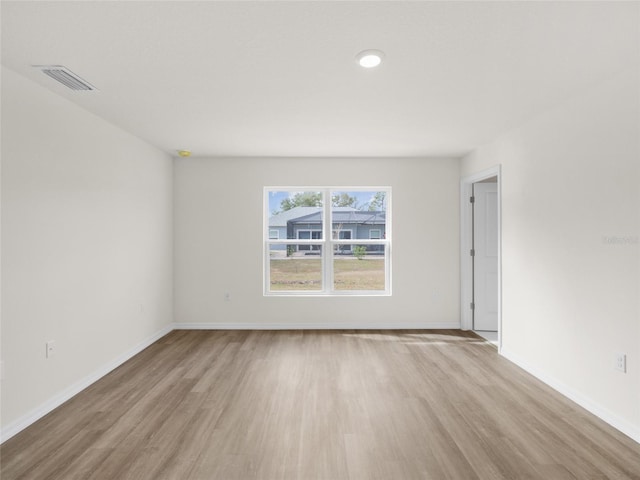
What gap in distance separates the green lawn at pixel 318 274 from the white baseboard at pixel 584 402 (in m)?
2.06

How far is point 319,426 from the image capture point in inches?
96.7

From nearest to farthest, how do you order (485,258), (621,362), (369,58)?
(369,58), (621,362), (485,258)

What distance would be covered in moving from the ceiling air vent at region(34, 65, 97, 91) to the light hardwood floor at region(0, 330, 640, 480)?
94.8 inches

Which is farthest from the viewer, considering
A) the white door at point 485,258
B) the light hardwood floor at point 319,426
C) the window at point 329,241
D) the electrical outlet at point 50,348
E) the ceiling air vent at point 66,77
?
the window at point 329,241

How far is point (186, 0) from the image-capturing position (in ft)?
5.42

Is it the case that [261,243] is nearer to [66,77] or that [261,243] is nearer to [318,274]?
[318,274]

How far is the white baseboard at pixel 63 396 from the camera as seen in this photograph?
92.5 inches

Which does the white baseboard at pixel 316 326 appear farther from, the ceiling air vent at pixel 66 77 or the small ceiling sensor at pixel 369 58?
the small ceiling sensor at pixel 369 58

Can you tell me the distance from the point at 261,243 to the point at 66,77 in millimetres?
2968

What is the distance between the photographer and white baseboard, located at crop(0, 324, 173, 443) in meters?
2.35

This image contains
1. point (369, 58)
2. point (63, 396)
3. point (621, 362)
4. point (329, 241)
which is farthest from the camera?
point (329, 241)

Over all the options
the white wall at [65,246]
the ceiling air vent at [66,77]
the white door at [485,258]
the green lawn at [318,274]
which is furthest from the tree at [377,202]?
the ceiling air vent at [66,77]

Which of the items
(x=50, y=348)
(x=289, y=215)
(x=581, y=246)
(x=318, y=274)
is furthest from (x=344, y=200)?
(x=50, y=348)

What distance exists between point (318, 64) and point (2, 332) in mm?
2661
